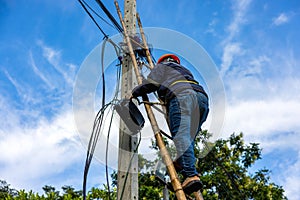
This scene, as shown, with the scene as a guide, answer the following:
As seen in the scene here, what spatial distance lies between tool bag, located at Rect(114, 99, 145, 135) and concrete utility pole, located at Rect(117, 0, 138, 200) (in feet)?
0.41

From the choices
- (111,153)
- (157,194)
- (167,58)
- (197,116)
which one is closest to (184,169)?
(197,116)

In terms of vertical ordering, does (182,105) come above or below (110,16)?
below

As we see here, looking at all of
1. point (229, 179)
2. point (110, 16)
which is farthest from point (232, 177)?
point (110, 16)

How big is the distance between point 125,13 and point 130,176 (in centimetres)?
218

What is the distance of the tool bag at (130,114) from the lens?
9.60ft

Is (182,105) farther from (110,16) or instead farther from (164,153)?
(110,16)

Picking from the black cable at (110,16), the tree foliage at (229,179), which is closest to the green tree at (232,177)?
the tree foliage at (229,179)

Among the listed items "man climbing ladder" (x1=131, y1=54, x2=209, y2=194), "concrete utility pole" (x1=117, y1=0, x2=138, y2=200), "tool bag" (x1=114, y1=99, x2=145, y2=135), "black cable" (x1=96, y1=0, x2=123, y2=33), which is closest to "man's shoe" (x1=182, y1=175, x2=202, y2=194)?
"man climbing ladder" (x1=131, y1=54, x2=209, y2=194)

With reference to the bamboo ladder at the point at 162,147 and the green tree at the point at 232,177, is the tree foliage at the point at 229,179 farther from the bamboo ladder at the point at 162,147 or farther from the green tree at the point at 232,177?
the bamboo ladder at the point at 162,147

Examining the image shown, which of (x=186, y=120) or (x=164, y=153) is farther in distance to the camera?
(x=186, y=120)

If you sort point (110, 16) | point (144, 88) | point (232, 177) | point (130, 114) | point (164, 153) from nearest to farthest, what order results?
point (164, 153)
point (144, 88)
point (130, 114)
point (110, 16)
point (232, 177)

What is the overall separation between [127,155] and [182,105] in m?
0.82

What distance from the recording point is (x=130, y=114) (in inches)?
116

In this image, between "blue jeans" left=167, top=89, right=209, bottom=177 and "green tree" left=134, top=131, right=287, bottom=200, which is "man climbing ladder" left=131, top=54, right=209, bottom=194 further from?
"green tree" left=134, top=131, right=287, bottom=200
